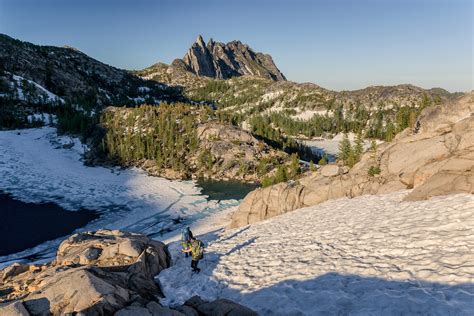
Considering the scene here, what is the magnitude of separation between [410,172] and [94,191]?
53.4 meters

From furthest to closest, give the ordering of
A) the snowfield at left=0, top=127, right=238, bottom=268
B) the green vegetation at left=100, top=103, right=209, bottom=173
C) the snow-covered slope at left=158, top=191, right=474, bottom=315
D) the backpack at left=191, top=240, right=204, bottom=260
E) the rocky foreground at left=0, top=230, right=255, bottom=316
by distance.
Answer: the green vegetation at left=100, top=103, right=209, bottom=173 → the snowfield at left=0, top=127, right=238, bottom=268 → the backpack at left=191, top=240, right=204, bottom=260 → the snow-covered slope at left=158, top=191, right=474, bottom=315 → the rocky foreground at left=0, top=230, right=255, bottom=316

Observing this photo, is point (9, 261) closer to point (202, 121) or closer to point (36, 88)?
point (202, 121)

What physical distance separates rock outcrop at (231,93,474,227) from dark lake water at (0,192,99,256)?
24.8 metres

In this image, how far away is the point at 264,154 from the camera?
8425 cm

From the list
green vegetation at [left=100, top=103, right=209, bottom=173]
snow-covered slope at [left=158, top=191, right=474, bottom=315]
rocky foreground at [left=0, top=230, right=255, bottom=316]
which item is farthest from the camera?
green vegetation at [left=100, top=103, right=209, bottom=173]

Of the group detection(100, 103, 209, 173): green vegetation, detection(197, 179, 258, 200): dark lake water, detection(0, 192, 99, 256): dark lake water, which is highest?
detection(100, 103, 209, 173): green vegetation

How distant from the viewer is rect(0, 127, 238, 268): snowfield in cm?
4447

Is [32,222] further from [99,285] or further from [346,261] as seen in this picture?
[346,261]

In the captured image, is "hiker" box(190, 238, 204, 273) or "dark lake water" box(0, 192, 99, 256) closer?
"hiker" box(190, 238, 204, 273)

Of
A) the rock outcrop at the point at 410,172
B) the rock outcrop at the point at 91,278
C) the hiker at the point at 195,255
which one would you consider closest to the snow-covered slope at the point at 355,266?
the hiker at the point at 195,255

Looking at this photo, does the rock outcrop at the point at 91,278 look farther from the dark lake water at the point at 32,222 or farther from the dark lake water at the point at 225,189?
the dark lake water at the point at 225,189

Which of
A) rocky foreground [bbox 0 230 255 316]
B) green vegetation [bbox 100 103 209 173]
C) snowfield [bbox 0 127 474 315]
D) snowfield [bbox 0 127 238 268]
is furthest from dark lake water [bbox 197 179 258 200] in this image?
Answer: rocky foreground [bbox 0 230 255 316]

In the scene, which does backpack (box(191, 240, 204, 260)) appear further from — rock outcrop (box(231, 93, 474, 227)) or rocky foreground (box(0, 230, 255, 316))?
rock outcrop (box(231, 93, 474, 227))

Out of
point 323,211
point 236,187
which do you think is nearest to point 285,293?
point 323,211
